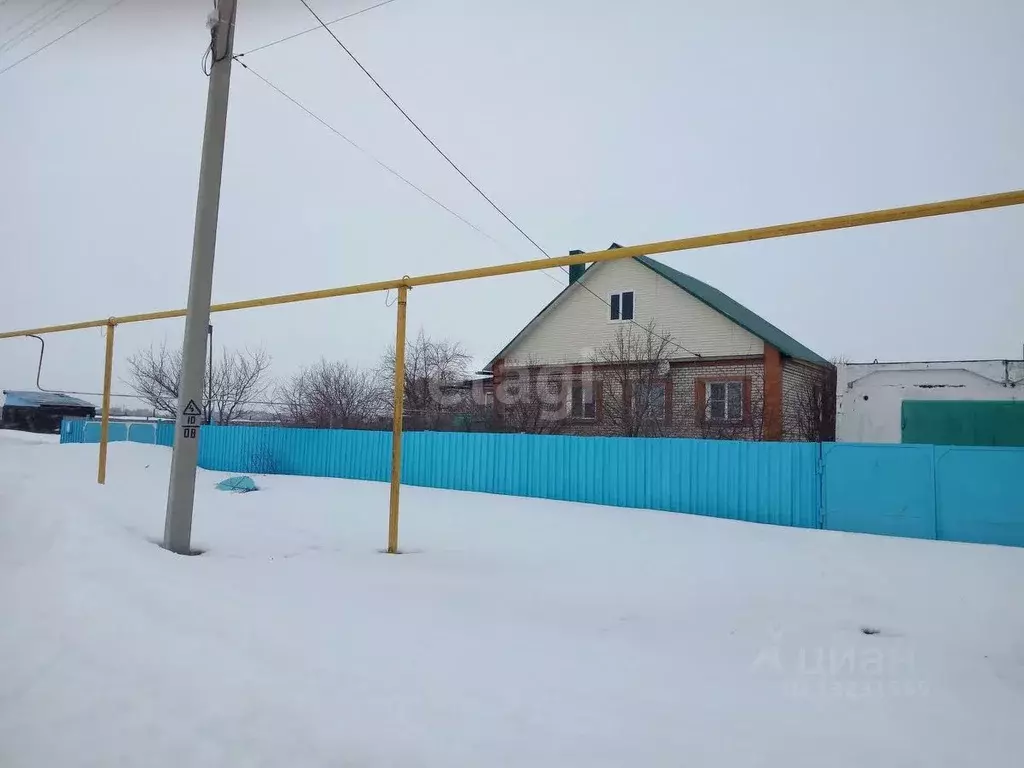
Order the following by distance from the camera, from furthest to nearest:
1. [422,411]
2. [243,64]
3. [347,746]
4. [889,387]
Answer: [422,411] → [889,387] → [243,64] → [347,746]

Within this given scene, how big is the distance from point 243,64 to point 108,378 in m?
5.91

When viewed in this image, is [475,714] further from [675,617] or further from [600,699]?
[675,617]

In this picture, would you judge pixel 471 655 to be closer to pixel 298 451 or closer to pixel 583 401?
pixel 298 451

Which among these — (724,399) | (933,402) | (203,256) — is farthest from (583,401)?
(203,256)

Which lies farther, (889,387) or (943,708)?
(889,387)

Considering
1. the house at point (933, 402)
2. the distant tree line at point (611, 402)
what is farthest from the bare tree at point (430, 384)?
the house at point (933, 402)

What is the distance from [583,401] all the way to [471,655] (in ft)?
47.7

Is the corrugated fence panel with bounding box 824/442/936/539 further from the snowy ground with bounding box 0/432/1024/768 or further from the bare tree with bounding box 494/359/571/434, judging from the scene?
the bare tree with bounding box 494/359/571/434

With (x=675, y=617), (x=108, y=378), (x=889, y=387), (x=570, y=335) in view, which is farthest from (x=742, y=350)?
(x=108, y=378)

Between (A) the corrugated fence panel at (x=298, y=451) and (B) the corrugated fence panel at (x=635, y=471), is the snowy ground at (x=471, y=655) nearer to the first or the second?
(B) the corrugated fence panel at (x=635, y=471)

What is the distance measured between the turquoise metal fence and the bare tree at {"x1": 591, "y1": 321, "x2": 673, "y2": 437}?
11.7ft

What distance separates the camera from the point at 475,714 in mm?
2570

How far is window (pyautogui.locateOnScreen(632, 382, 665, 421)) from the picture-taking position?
1465cm

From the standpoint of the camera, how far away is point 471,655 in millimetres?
3236
